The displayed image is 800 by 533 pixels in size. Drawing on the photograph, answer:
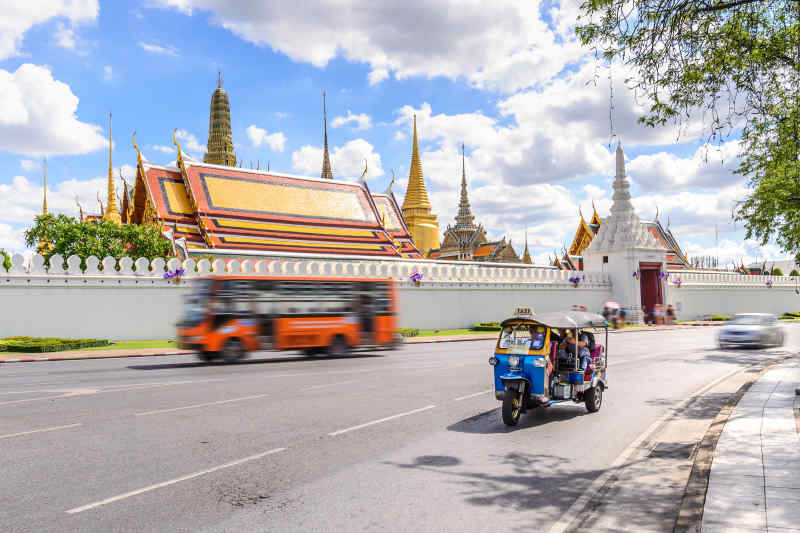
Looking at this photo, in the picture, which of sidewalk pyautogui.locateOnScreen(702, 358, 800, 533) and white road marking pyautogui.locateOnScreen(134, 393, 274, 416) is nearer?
Result: sidewalk pyautogui.locateOnScreen(702, 358, 800, 533)

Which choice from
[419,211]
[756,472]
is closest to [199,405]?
[756,472]

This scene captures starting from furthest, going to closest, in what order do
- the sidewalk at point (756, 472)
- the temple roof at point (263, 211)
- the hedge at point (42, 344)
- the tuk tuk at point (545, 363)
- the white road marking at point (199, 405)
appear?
the temple roof at point (263, 211), the hedge at point (42, 344), the white road marking at point (199, 405), the tuk tuk at point (545, 363), the sidewalk at point (756, 472)

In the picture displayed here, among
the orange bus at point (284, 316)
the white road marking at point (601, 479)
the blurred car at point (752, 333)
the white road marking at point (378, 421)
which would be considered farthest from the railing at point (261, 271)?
the white road marking at point (601, 479)

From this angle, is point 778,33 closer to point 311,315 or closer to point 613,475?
point 613,475

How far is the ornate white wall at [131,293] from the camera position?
24.0 meters

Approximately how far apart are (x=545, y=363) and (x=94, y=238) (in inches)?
1042

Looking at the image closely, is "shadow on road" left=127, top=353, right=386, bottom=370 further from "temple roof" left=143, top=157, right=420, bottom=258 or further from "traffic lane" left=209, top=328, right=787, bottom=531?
"temple roof" left=143, top=157, right=420, bottom=258

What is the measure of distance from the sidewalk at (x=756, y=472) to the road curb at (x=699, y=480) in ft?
0.23

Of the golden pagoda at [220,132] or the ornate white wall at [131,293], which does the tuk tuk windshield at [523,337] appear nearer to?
the ornate white wall at [131,293]

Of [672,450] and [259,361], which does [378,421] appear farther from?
[259,361]

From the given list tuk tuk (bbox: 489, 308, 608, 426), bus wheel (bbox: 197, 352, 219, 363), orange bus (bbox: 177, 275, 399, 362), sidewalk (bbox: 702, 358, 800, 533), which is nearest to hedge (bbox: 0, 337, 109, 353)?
orange bus (bbox: 177, 275, 399, 362)

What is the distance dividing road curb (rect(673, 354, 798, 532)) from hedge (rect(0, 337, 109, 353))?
69.4 ft

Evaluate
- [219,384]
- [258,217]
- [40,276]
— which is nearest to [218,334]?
[219,384]

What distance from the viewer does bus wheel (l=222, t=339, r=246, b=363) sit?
1888 cm
